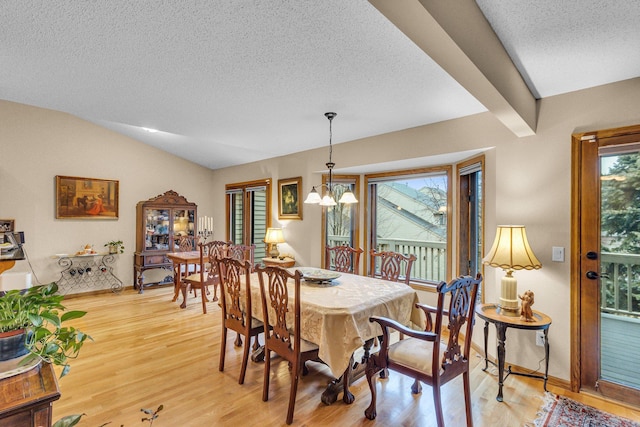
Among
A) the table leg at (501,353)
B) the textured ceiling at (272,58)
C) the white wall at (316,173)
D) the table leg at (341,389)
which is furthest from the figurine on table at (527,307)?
the textured ceiling at (272,58)

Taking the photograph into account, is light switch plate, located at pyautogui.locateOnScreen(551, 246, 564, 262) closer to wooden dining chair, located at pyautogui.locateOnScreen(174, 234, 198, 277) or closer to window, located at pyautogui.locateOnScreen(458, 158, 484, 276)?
window, located at pyautogui.locateOnScreen(458, 158, 484, 276)

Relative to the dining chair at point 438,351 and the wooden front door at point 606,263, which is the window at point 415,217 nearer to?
the wooden front door at point 606,263

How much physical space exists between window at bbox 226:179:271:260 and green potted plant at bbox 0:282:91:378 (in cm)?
453

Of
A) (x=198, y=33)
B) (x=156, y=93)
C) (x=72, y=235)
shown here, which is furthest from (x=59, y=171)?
(x=198, y=33)

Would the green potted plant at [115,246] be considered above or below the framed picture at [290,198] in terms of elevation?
Result: below

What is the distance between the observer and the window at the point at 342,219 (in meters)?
4.65

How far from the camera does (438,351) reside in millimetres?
1815

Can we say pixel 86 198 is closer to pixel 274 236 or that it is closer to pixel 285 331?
pixel 274 236

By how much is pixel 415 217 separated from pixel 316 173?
5.10ft

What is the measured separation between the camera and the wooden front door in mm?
2305

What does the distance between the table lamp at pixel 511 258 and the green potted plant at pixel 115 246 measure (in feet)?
19.0

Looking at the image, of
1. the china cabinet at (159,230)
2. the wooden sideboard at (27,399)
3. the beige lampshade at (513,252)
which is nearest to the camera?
the wooden sideboard at (27,399)

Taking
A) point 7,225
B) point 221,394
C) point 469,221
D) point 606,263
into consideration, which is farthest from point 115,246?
point 606,263

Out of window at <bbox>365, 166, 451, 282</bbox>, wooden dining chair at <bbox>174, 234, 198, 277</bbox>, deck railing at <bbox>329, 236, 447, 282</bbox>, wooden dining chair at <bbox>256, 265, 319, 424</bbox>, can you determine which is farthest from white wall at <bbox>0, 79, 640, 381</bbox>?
wooden dining chair at <bbox>256, 265, 319, 424</bbox>
